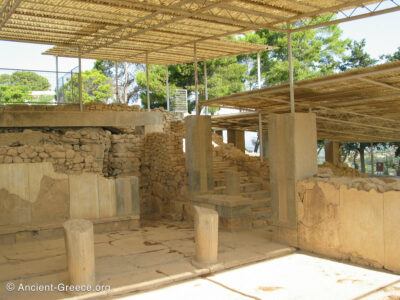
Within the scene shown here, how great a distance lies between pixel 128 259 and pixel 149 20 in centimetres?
609

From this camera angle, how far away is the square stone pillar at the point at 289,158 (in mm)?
8273

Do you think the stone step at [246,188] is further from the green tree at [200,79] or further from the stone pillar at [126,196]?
the green tree at [200,79]

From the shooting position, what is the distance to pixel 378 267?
680 centimetres

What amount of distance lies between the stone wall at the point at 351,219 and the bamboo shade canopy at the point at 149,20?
3.62 metres

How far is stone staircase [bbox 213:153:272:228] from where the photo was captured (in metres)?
10.9

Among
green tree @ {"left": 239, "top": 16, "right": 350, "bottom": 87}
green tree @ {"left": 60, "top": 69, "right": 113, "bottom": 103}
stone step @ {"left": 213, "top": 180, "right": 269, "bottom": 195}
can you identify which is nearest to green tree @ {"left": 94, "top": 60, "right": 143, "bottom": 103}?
green tree @ {"left": 60, "top": 69, "right": 113, "bottom": 103}

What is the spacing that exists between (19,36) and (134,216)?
6766mm

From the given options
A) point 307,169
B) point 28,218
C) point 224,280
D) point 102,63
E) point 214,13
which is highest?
point 102,63

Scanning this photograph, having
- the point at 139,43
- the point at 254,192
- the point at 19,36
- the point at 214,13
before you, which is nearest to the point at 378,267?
the point at 254,192

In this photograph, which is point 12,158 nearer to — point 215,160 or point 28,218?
point 28,218

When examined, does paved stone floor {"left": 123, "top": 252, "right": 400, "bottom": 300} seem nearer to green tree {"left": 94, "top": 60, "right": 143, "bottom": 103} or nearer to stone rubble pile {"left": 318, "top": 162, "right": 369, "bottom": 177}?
stone rubble pile {"left": 318, "top": 162, "right": 369, "bottom": 177}

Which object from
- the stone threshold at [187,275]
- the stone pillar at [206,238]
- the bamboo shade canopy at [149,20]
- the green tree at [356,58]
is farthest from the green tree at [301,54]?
the stone pillar at [206,238]

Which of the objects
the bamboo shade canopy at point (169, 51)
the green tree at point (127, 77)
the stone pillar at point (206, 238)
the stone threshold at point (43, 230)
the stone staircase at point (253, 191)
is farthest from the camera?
the green tree at point (127, 77)

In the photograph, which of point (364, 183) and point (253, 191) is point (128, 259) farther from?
point (253, 191)
